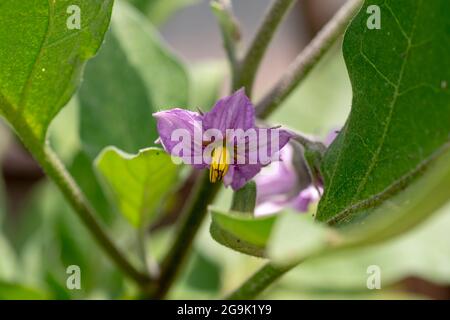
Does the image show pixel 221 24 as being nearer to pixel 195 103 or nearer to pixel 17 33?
pixel 17 33

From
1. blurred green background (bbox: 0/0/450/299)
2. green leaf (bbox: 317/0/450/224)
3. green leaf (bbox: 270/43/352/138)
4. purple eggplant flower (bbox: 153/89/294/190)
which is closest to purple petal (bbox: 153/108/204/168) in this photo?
purple eggplant flower (bbox: 153/89/294/190)

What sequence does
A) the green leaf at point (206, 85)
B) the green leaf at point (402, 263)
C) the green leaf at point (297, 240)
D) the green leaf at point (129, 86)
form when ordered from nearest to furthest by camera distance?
the green leaf at point (297, 240), the green leaf at point (129, 86), the green leaf at point (402, 263), the green leaf at point (206, 85)

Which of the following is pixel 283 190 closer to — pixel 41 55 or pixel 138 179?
pixel 138 179

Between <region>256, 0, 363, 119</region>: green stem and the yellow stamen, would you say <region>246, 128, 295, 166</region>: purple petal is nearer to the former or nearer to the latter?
the yellow stamen

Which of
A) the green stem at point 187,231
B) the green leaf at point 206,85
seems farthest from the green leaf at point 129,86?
the green leaf at point 206,85

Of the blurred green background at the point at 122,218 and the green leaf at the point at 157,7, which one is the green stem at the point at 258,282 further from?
the green leaf at the point at 157,7
